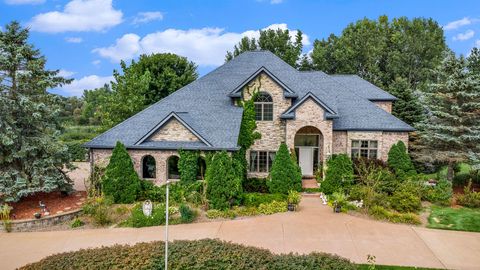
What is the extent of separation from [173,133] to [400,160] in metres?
14.0

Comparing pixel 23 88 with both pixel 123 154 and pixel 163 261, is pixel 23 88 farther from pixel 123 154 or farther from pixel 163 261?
pixel 163 261

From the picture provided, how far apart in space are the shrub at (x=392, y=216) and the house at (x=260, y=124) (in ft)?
20.6

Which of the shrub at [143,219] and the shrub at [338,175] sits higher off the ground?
the shrub at [338,175]

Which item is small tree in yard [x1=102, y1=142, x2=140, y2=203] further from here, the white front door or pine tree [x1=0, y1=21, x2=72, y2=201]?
the white front door

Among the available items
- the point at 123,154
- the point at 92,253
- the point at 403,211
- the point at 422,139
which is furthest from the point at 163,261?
the point at 422,139

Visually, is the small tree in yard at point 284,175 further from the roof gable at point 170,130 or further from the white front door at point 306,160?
the roof gable at point 170,130

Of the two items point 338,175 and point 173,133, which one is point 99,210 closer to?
point 173,133

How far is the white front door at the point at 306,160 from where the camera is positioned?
24.5 m

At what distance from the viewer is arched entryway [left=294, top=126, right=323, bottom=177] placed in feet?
79.8

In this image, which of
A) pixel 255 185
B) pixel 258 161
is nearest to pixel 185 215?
pixel 255 185

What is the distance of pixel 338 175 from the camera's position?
20531mm

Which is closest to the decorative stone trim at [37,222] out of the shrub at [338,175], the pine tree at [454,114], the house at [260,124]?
the house at [260,124]

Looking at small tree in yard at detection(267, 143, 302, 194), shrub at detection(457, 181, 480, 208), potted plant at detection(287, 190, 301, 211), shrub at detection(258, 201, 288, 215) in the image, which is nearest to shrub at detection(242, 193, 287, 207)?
shrub at detection(258, 201, 288, 215)

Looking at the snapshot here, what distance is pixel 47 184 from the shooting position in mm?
18000
